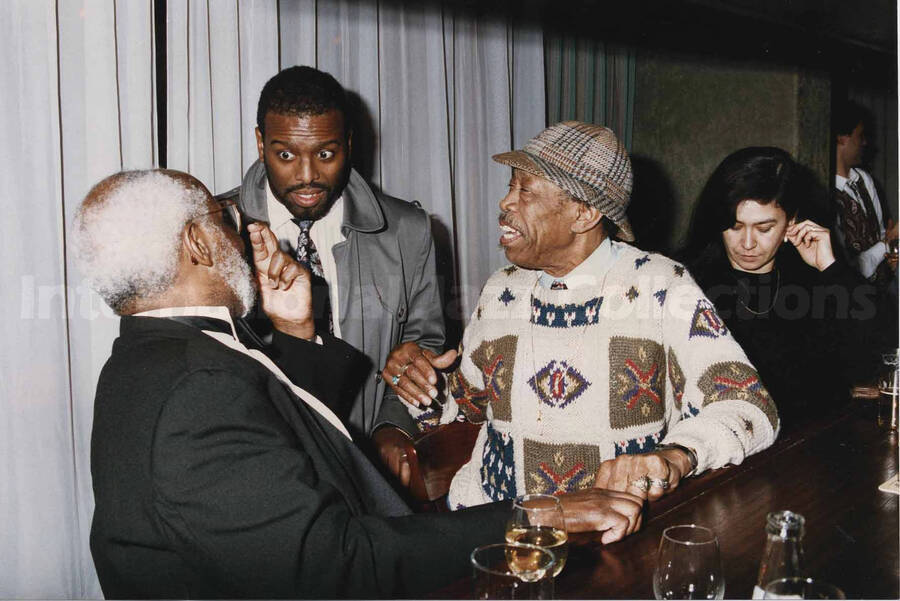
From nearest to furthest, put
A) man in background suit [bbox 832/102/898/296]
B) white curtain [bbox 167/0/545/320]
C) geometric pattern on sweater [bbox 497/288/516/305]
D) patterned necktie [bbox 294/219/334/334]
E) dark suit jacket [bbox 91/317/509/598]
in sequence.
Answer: dark suit jacket [bbox 91/317/509/598], geometric pattern on sweater [bbox 497/288/516/305], patterned necktie [bbox 294/219/334/334], white curtain [bbox 167/0/545/320], man in background suit [bbox 832/102/898/296]

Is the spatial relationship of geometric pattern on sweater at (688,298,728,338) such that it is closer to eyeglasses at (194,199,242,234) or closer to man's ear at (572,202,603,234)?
man's ear at (572,202,603,234)

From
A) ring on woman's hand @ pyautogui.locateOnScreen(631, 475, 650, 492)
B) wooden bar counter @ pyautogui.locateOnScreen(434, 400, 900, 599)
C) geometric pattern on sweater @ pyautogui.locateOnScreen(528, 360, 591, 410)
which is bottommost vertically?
wooden bar counter @ pyautogui.locateOnScreen(434, 400, 900, 599)

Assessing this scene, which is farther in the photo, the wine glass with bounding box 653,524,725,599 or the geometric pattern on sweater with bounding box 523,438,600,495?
the geometric pattern on sweater with bounding box 523,438,600,495

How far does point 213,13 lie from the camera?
282 centimetres

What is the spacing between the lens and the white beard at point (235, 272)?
155 centimetres

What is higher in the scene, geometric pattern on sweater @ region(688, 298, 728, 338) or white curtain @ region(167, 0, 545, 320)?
white curtain @ region(167, 0, 545, 320)

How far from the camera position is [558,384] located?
2010 mm

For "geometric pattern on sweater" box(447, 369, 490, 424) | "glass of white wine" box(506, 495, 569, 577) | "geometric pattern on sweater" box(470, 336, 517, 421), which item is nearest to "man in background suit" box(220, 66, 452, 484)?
"geometric pattern on sweater" box(447, 369, 490, 424)

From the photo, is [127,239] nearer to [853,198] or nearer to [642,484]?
[642,484]

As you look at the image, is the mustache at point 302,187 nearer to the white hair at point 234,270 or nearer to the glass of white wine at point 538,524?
the white hair at point 234,270

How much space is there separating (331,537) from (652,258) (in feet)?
4.03

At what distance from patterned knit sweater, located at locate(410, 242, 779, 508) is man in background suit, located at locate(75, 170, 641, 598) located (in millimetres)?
532

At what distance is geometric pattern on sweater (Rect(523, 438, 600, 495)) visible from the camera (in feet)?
6.46

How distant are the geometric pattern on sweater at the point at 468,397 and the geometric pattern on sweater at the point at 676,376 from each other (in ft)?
1.78
